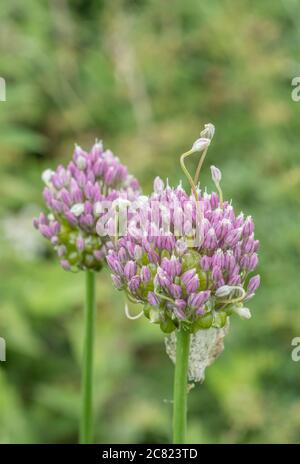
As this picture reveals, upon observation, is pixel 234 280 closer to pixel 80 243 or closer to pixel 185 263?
pixel 185 263

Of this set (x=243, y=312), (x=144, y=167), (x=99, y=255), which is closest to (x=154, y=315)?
(x=243, y=312)

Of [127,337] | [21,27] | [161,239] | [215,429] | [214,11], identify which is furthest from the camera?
[21,27]

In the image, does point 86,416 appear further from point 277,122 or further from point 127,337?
point 277,122

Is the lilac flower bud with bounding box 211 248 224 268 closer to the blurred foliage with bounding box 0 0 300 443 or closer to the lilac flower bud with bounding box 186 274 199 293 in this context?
the lilac flower bud with bounding box 186 274 199 293

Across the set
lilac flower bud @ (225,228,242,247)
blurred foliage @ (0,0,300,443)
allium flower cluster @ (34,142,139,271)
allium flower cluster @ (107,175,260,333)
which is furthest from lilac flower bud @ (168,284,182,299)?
blurred foliage @ (0,0,300,443)

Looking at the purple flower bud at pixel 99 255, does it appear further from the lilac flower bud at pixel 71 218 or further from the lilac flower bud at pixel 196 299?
the lilac flower bud at pixel 196 299

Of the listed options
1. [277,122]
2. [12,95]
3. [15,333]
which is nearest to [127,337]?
[15,333]
